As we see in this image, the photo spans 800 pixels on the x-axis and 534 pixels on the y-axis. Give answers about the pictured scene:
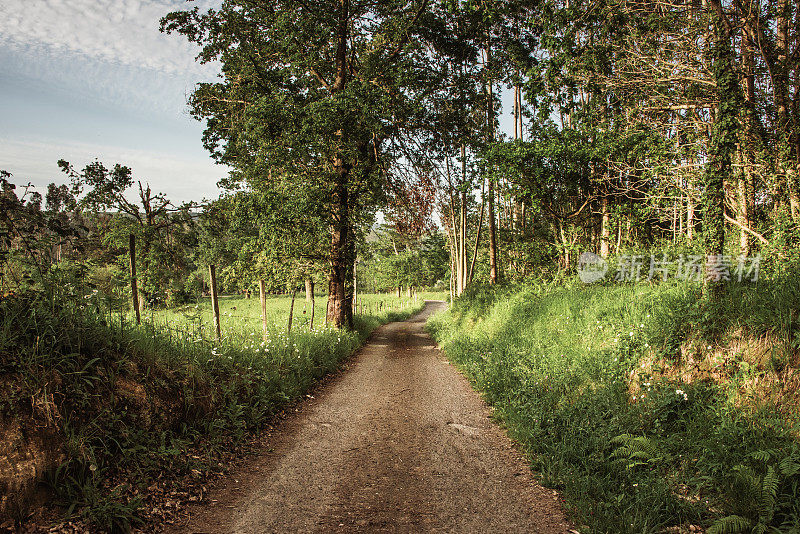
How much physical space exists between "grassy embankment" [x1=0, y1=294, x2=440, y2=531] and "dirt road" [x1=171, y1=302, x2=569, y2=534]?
65 cm

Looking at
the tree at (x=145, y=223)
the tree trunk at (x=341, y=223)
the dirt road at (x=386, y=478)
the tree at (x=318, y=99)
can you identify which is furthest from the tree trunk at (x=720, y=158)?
the tree at (x=145, y=223)

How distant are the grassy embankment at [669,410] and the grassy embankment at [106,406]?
4.25 metres

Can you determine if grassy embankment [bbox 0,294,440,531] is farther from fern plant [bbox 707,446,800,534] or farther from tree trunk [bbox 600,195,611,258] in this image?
tree trunk [bbox 600,195,611,258]

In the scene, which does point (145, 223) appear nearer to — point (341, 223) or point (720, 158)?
point (341, 223)

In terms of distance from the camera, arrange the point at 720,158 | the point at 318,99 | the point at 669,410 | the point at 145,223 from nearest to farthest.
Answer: the point at 669,410, the point at 720,158, the point at 318,99, the point at 145,223

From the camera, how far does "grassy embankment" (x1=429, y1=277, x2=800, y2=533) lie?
355 centimetres

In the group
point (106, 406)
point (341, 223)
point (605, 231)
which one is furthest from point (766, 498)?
point (341, 223)

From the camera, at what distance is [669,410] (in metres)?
4.82

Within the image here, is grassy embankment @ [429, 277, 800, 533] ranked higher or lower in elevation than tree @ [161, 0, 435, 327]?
lower

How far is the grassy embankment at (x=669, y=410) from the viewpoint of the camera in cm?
355

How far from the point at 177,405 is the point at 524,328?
8014 mm

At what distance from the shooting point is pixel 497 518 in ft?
12.4

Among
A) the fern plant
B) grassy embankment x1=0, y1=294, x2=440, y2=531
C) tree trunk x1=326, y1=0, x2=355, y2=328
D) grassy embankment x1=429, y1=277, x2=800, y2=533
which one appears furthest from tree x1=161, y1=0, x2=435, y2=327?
the fern plant

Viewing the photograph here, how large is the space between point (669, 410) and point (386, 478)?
364 cm
